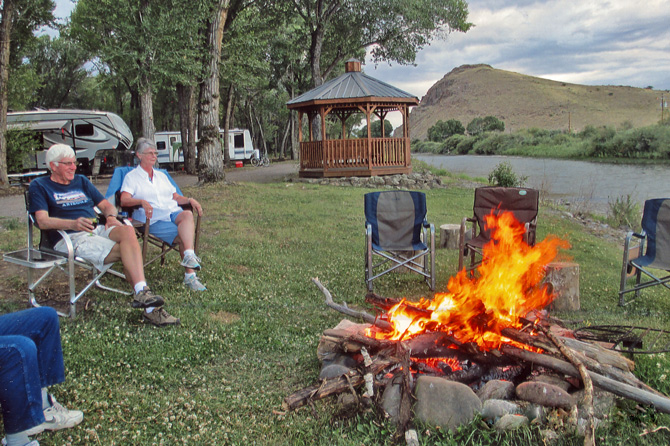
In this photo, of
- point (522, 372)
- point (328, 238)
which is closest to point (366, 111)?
point (328, 238)

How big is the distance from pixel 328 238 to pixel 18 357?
5.80 meters

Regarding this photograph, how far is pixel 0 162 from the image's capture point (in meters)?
14.0

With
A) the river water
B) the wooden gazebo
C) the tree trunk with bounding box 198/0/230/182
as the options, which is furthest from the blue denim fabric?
the river water

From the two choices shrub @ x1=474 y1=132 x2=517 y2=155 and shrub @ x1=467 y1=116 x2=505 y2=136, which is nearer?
shrub @ x1=474 y1=132 x2=517 y2=155

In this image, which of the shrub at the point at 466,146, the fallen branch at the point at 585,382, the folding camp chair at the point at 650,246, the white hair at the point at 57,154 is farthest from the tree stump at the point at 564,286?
the shrub at the point at 466,146

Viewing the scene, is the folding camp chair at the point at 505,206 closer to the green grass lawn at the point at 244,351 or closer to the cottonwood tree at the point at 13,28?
the green grass lawn at the point at 244,351

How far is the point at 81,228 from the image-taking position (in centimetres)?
409

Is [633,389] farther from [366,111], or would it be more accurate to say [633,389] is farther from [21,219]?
[366,111]

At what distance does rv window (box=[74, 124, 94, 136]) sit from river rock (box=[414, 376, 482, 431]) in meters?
20.6

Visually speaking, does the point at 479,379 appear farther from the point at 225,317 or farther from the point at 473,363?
the point at 225,317

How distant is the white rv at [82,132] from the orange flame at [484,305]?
61.5ft

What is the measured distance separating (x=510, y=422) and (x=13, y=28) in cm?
1867

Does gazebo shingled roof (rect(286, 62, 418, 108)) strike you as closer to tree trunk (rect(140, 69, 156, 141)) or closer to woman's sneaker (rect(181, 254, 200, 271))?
tree trunk (rect(140, 69, 156, 141))

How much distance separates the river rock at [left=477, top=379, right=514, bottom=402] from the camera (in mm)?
2770
